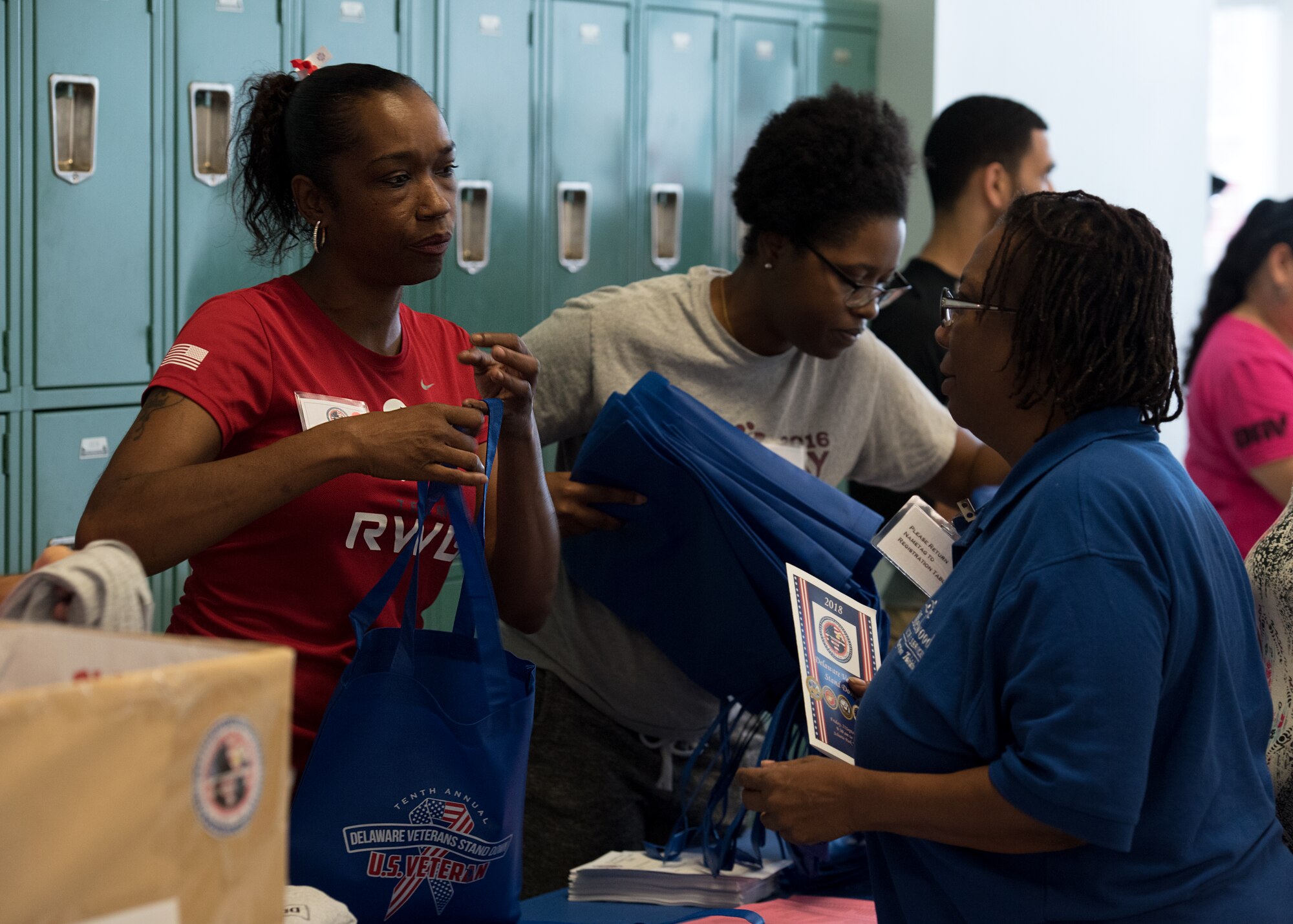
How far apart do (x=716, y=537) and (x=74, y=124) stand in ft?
7.21

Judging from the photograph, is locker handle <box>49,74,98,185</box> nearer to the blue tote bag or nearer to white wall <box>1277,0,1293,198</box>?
the blue tote bag

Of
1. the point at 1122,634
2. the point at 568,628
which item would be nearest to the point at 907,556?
the point at 1122,634

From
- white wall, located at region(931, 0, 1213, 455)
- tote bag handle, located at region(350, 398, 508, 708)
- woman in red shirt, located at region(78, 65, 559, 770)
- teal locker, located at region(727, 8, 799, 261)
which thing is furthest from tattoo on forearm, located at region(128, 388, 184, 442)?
white wall, located at region(931, 0, 1213, 455)

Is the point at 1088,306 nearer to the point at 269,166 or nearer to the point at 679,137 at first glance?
the point at 269,166

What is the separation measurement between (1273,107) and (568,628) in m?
6.63

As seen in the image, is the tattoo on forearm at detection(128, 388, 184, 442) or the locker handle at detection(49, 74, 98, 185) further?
the locker handle at detection(49, 74, 98, 185)

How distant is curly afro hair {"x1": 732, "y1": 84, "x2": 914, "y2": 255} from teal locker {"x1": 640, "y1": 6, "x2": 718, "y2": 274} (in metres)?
2.19

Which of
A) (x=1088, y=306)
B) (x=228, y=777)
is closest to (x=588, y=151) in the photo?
(x=1088, y=306)

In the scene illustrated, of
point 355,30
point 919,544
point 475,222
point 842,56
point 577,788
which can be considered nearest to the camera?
point 919,544

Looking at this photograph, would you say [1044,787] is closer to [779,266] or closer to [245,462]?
[245,462]

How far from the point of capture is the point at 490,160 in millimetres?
3766

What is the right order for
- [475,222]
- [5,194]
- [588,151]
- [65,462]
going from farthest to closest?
[588,151]
[475,222]
[65,462]
[5,194]

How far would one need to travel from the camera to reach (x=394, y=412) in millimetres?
1268

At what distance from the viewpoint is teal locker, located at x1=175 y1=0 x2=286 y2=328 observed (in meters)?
3.19
